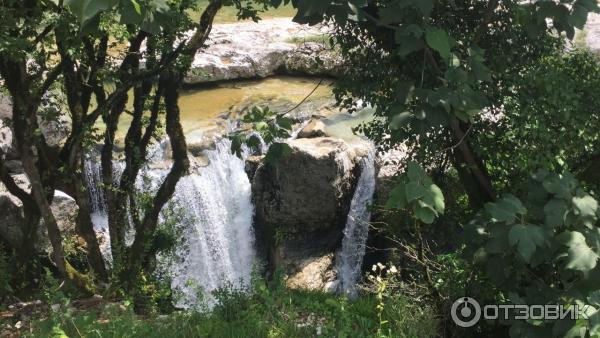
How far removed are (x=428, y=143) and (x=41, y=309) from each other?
406 centimetres

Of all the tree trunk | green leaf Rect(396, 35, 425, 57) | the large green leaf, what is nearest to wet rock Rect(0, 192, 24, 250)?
the tree trunk

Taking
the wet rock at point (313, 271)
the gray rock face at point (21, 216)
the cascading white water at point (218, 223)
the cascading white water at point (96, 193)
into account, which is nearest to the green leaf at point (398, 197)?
the wet rock at point (313, 271)

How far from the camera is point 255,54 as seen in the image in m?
15.4

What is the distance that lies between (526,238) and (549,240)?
0.22 metres

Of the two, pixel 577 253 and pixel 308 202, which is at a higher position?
pixel 577 253

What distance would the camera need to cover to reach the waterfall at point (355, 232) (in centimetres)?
1013

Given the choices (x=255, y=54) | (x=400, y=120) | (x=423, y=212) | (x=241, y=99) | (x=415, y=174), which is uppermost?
(x=400, y=120)

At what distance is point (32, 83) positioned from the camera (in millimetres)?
6672

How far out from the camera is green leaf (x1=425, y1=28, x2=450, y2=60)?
9.96 feet

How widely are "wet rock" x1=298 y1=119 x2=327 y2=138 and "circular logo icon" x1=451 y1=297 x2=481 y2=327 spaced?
18.5 feet

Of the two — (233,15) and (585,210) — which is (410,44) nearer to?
(585,210)

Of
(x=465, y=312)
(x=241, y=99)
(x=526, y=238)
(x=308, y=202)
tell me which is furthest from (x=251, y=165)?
(x=526, y=238)

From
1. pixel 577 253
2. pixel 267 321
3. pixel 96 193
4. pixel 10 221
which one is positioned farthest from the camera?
pixel 96 193

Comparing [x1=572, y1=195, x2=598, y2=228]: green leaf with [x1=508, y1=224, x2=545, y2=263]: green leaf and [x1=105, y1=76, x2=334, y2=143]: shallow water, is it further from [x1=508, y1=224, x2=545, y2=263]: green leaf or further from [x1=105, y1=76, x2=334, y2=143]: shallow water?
[x1=105, y1=76, x2=334, y2=143]: shallow water
